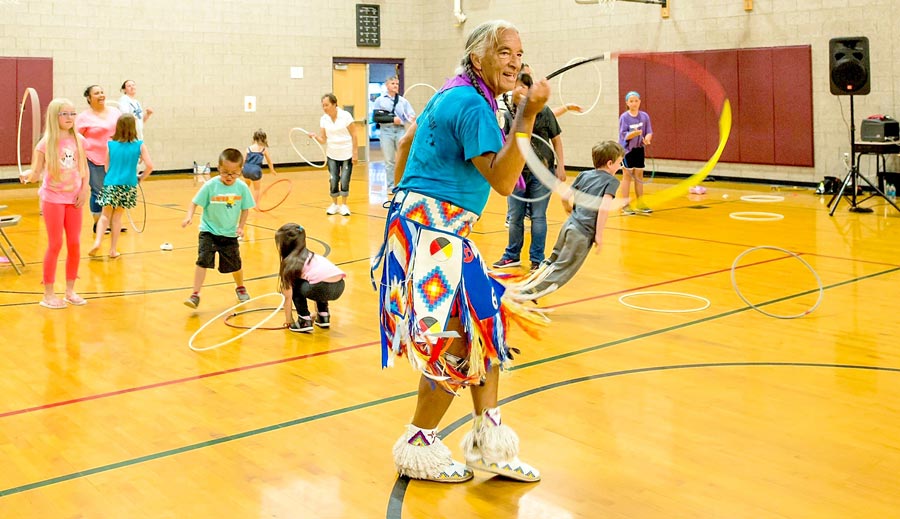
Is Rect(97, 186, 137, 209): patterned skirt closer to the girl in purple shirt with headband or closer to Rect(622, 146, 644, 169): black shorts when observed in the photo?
the girl in purple shirt with headband

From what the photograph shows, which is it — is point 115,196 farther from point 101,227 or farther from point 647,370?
point 647,370

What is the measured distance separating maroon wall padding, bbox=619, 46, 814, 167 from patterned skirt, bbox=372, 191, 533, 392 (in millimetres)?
12919

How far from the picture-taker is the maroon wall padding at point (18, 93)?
18.9m

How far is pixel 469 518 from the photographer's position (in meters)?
3.81

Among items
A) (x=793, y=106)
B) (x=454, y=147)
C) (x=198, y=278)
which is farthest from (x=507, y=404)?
(x=793, y=106)

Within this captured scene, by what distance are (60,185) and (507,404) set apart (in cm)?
465

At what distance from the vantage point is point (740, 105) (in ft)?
57.8

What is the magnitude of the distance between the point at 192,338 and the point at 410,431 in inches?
108

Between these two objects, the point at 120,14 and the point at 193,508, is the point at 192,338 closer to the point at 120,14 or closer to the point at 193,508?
the point at 193,508

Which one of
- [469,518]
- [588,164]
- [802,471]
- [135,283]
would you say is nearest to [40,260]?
[135,283]

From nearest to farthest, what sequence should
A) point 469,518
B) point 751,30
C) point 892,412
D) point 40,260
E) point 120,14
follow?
point 469,518
point 892,412
point 40,260
point 751,30
point 120,14

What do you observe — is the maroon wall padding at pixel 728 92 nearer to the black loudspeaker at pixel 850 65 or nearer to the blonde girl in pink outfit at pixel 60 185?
the black loudspeaker at pixel 850 65

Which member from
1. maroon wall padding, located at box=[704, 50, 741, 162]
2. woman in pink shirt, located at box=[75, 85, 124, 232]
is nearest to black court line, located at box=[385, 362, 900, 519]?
woman in pink shirt, located at box=[75, 85, 124, 232]

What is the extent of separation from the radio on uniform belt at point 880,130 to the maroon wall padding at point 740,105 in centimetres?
284
